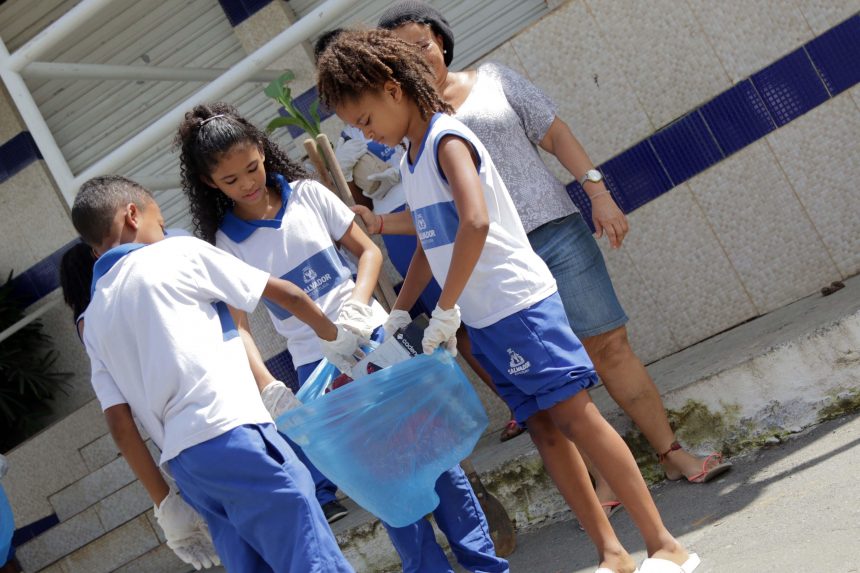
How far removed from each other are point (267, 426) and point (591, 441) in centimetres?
95

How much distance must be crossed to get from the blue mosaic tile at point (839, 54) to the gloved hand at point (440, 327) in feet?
8.80

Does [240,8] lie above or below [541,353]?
above

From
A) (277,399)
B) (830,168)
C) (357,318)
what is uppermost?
(357,318)

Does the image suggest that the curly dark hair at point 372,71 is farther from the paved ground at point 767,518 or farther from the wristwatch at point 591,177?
the paved ground at point 767,518

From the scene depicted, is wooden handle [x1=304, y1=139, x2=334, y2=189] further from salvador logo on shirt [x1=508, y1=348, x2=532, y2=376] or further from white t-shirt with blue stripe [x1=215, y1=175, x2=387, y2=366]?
salvador logo on shirt [x1=508, y1=348, x2=532, y2=376]

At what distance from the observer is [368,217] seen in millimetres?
4168

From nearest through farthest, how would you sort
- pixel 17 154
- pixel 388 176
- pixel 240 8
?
pixel 388 176 < pixel 240 8 < pixel 17 154

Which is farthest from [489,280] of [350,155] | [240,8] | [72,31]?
[240,8]

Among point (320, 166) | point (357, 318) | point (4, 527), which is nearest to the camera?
point (357, 318)

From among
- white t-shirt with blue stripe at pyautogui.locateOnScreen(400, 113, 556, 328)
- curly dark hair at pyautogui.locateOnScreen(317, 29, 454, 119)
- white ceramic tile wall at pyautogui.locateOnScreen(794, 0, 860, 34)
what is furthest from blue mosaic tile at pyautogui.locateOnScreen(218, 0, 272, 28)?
white t-shirt with blue stripe at pyautogui.locateOnScreen(400, 113, 556, 328)

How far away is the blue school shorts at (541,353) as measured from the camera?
314 centimetres

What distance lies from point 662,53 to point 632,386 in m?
1.88

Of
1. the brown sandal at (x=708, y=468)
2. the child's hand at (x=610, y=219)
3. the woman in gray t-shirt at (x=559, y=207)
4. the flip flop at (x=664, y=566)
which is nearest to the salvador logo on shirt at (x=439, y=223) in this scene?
the woman in gray t-shirt at (x=559, y=207)

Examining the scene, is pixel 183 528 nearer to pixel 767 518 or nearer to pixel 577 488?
pixel 577 488
